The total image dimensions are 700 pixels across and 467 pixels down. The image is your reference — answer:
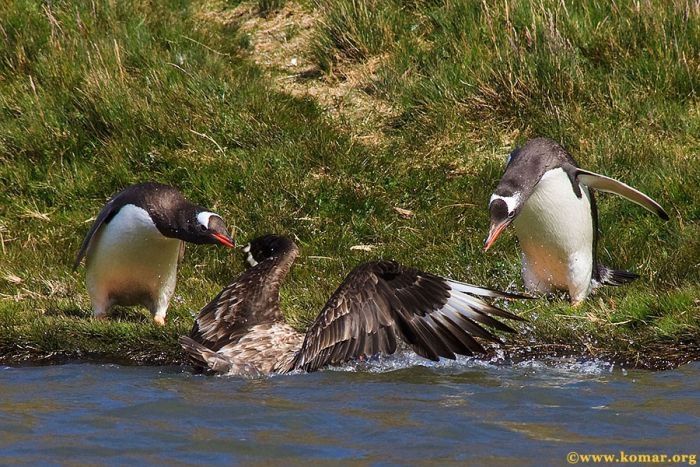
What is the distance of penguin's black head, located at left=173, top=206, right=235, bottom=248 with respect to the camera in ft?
29.1

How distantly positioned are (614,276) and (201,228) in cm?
294

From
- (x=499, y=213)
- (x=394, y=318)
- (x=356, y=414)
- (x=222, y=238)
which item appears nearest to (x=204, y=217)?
(x=222, y=238)

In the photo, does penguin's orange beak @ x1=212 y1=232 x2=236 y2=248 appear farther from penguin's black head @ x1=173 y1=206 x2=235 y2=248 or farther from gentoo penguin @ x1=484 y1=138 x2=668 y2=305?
gentoo penguin @ x1=484 y1=138 x2=668 y2=305

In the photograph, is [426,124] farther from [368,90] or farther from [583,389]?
[583,389]

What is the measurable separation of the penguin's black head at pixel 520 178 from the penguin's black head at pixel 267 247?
1276 mm

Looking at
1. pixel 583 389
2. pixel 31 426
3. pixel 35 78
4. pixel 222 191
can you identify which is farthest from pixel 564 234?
pixel 35 78

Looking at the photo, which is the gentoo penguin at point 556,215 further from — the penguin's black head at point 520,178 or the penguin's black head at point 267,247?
the penguin's black head at point 267,247

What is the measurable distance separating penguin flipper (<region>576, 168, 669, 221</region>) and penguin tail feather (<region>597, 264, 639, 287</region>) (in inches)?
19.1

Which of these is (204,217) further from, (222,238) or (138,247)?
(138,247)

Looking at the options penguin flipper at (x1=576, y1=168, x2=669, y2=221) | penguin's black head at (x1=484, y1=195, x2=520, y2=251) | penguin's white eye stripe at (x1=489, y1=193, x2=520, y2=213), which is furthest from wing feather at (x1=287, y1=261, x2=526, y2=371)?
penguin flipper at (x1=576, y1=168, x2=669, y2=221)

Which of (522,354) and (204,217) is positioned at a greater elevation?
(204,217)

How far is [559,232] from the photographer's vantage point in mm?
8992

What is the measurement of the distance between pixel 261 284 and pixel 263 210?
2347 millimetres

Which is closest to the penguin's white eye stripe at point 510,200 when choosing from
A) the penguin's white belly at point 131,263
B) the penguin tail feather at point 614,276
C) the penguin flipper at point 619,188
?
the penguin flipper at point 619,188
